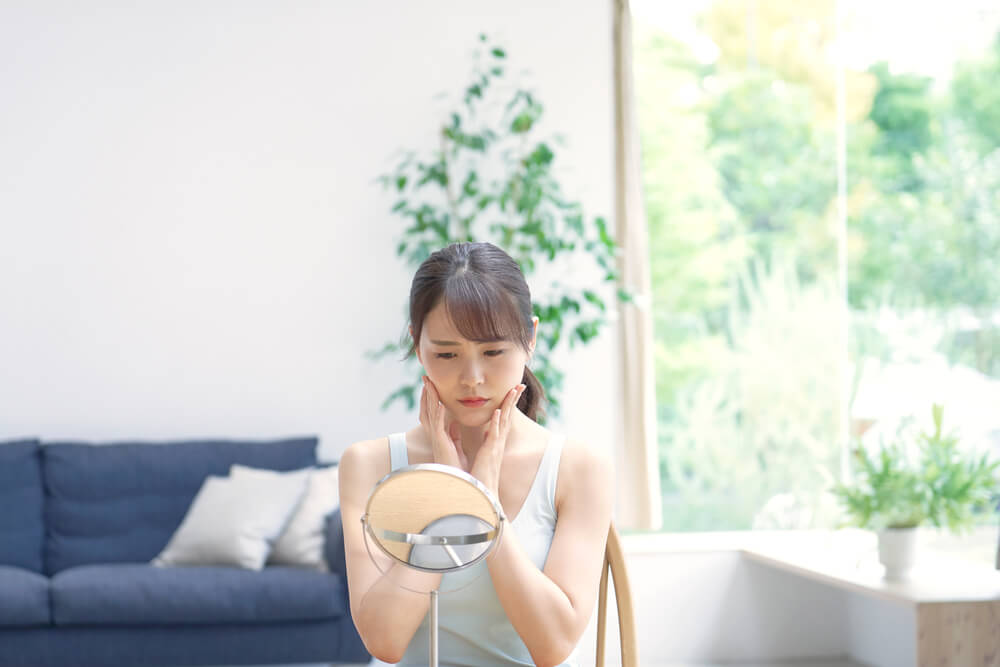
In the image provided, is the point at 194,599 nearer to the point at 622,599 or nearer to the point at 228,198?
the point at 228,198

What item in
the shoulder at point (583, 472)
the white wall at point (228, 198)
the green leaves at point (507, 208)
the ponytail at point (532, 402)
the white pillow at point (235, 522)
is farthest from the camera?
the white wall at point (228, 198)

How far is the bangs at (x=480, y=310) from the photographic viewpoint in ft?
4.06

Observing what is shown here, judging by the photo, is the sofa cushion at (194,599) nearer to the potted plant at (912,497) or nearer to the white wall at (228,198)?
the white wall at (228,198)

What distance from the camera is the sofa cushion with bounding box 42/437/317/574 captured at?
3.89 meters

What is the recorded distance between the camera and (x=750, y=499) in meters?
4.62

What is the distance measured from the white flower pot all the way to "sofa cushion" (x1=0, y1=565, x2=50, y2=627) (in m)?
2.79

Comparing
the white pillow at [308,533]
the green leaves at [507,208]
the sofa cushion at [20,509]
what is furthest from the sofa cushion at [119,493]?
the green leaves at [507,208]

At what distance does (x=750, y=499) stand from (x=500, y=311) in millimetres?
3631

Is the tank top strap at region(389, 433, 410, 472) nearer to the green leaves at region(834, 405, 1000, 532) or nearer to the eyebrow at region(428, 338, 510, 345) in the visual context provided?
the eyebrow at region(428, 338, 510, 345)

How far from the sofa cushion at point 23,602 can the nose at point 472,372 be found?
9.16 ft

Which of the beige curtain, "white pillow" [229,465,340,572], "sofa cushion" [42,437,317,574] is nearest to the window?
the beige curtain

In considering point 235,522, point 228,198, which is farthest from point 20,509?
point 228,198

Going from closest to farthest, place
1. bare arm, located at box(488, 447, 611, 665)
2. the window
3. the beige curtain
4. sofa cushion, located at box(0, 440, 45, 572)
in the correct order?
bare arm, located at box(488, 447, 611, 665)
sofa cushion, located at box(0, 440, 45, 572)
the beige curtain
the window

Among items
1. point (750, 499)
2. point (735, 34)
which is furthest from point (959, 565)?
point (735, 34)
